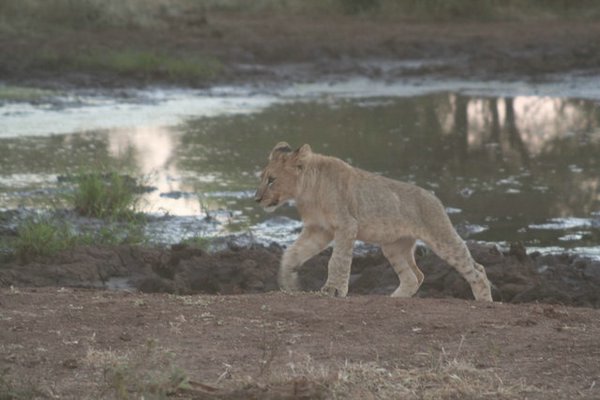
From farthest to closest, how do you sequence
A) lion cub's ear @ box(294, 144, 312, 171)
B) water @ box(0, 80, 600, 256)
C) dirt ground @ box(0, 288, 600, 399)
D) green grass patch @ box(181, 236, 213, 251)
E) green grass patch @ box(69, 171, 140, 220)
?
1. water @ box(0, 80, 600, 256)
2. green grass patch @ box(69, 171, 140, 220)
3. green grass patch @ box(181, 236, 213, 251)
4. lion cub's ear @ box(294, 144, 312, 171)
5. dirt ground @ box(0, 288, 600, 399)

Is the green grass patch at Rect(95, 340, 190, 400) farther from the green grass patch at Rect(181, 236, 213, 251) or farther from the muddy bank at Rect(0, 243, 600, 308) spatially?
the green grass patch at Rect(181, 236, 213, 251)

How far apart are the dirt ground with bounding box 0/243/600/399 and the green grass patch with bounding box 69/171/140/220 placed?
3.24 m

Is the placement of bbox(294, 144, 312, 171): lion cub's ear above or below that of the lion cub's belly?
above

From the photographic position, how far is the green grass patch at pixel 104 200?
13008mm

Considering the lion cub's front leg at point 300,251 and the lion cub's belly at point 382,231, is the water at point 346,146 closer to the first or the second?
the lion cub's belly at point 382,231

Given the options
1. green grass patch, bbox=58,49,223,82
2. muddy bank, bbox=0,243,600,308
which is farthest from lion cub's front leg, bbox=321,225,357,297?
green grass patch, bbox=58,49,223,82

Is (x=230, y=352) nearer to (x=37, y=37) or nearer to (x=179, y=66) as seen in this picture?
(x=179, y=66)

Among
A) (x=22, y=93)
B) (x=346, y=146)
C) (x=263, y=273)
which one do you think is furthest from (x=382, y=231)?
(x=22, y=93)

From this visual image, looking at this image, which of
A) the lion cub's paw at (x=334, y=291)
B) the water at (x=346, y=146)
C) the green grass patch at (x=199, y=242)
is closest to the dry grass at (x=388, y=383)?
the lion cub's paw at (x=334, y=291)

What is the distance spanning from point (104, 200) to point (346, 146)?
578 cm

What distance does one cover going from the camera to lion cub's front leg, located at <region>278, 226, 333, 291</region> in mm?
9492

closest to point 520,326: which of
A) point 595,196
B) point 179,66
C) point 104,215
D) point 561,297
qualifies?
point 561,297

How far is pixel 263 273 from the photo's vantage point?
1055 centimetres

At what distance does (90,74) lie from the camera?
25453 mm
